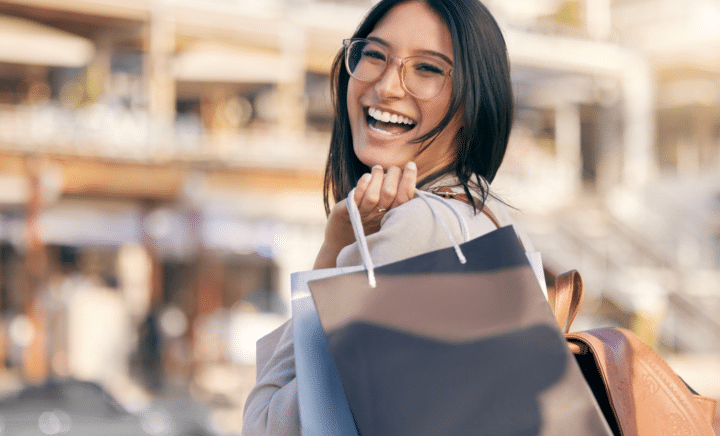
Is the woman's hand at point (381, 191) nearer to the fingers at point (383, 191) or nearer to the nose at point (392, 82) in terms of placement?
the fingers at point (383, 191)

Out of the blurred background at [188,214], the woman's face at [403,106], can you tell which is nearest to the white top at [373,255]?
the woman's face at [403,106]

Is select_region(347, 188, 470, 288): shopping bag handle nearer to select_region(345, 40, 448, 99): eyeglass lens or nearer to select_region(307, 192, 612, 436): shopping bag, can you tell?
select_region(307, 192, 612, 436): shopping bag

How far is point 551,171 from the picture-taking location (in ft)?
58.1

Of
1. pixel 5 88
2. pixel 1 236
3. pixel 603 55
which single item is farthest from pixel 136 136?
pixel 603 55

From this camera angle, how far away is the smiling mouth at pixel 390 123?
4.36ft

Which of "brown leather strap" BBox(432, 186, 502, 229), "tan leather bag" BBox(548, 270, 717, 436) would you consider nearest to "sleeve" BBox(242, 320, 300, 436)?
"brown leather strap" BBox(432, 186, 502, 229)

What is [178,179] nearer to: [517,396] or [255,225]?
[255,225]

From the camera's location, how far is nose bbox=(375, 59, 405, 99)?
1.29 meters

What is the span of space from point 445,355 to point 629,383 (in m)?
0.37

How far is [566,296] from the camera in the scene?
3.99ft

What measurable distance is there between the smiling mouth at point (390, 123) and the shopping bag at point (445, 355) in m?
0.39

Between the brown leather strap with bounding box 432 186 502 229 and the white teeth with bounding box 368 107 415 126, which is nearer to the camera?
the brown leather strap with bounding box 432 186 502 229

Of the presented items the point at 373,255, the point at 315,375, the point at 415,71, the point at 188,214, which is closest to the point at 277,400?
the point at 315,375

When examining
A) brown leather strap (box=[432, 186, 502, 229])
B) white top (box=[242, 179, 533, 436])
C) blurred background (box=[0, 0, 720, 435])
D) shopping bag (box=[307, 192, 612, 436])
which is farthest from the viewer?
blurred background (box=[0, 0, 720, 435])
